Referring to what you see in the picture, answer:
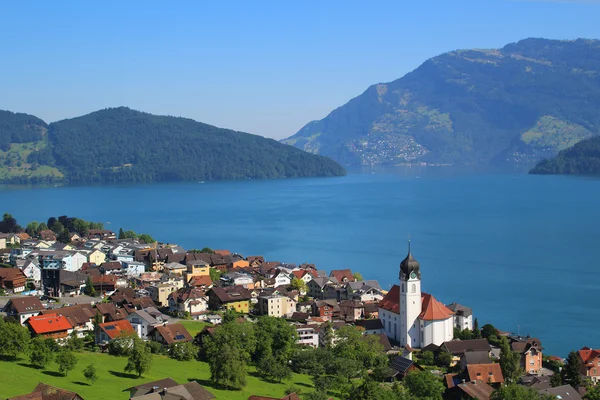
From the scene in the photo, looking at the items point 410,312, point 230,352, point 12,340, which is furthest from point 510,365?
point 12,340

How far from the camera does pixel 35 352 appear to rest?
19.7m

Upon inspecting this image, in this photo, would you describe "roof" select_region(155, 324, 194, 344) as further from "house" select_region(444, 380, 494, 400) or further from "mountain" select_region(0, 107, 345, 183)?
"mountain" select_region(0, 107, 345, 183)

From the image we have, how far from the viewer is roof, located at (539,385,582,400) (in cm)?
1983

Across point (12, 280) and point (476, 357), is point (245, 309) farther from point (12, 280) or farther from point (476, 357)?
point (476, 357)

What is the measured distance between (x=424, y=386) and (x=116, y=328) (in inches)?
387

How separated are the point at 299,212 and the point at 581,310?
47766 mm

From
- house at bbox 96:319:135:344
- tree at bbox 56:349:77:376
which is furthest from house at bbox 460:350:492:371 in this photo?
tree at bbox 56:349:77:376

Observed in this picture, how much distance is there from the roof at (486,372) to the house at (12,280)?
19715 millimetres

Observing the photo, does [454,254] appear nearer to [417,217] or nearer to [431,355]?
[417,217]

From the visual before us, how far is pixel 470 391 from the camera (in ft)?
64.5

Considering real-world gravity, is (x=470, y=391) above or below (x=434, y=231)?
above

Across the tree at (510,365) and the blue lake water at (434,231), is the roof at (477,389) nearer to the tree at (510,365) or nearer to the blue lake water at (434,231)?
the tree at (510,365)

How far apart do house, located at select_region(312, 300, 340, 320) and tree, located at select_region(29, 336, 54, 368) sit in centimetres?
1192

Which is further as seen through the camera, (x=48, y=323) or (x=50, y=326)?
(x=48, y=323)
